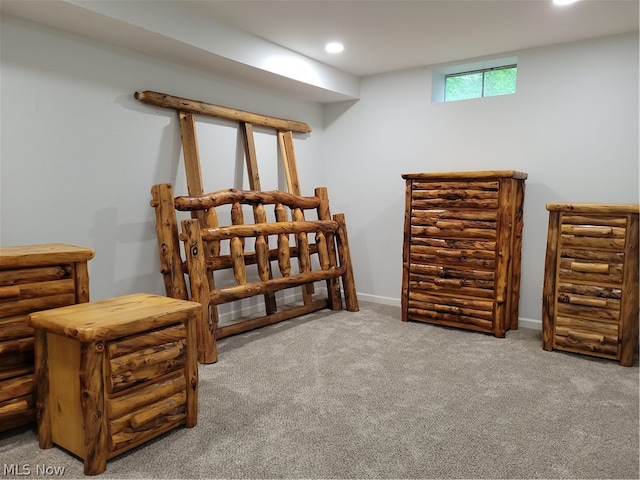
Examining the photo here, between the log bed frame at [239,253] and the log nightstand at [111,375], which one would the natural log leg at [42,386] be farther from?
the log bed frame at [239,253]

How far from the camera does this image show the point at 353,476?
71.1 inches

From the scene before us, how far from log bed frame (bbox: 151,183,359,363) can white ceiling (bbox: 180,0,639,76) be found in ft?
4.00

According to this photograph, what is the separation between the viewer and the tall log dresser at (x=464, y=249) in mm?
3547

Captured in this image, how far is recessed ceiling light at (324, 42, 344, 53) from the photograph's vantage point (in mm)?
3734

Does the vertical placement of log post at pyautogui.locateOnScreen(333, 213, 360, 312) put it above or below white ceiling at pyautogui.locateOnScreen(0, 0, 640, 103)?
below

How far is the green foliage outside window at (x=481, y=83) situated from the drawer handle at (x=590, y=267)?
170cm

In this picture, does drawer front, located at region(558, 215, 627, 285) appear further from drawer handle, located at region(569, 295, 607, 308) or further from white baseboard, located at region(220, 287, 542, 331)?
white baseboard, located at region(220, 287, 542, 331)

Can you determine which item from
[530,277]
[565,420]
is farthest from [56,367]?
[530,277]

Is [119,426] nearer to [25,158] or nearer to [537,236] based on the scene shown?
[25,158]

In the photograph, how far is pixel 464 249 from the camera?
3.69m

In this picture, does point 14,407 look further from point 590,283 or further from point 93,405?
point 590,283

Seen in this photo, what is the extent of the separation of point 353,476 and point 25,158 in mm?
2509

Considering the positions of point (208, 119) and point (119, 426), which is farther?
point (208, 119)

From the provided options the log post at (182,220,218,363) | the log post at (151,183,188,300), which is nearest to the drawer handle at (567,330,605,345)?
the log post at (182,220,218,363)
